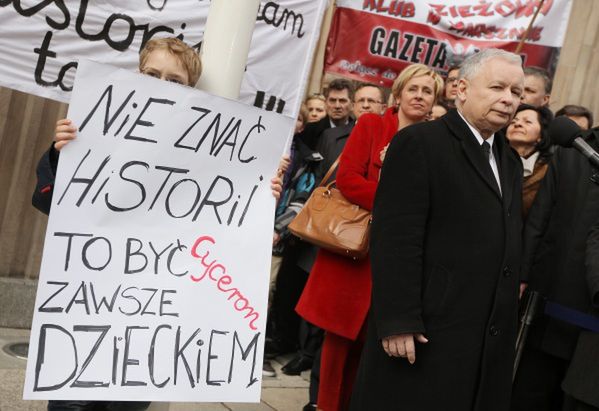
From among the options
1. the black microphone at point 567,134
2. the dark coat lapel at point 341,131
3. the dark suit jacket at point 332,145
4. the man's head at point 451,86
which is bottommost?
the dark suit jacket at point 332,145

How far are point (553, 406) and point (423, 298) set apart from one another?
180 cm

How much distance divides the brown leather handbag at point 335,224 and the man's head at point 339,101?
2.12 metres

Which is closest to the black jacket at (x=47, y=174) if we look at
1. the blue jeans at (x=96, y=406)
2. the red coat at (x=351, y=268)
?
the blue jeans at (x=96, y=406)

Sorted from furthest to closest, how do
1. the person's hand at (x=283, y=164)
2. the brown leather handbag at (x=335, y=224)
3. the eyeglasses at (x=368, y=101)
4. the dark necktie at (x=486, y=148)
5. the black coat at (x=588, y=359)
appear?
the eyeglasses at (x=368, y=101), the brown leather handbag at (x=335, y=224), the black coat at (x=588, y=359), the dark necktie at (x=486, y=148), the person's hand at (x=283, y=164)

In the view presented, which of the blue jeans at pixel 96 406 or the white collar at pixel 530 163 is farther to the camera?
the white collar at pixel 530 163

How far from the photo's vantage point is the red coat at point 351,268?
448 centimetres

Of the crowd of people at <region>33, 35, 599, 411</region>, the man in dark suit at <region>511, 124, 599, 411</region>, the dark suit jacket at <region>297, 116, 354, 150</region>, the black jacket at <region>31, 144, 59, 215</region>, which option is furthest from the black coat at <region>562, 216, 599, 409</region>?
the dark suit jacket at <region>297, 116, 354, 150</region>

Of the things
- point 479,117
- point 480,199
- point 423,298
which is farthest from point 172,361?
point 479,117

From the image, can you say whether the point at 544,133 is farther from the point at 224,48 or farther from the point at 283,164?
the point at 224,48

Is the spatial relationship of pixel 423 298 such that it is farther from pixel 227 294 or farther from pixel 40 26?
pixel 40 26

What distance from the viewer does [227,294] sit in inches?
116

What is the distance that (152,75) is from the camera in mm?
3105

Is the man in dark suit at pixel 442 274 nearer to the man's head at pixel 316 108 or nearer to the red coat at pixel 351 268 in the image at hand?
the red coat at pixel 351 268

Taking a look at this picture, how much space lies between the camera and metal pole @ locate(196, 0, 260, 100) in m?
3.21
